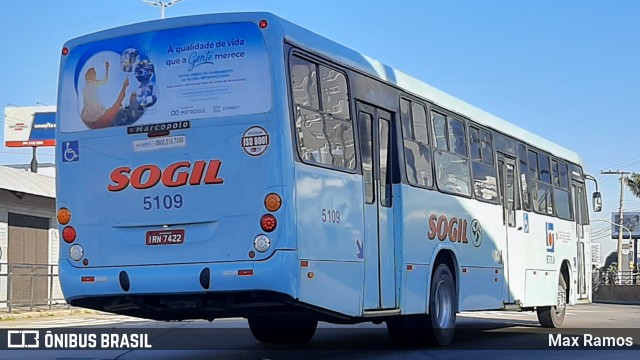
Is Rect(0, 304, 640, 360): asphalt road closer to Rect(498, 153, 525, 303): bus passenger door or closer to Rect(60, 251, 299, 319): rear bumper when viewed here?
Rect(498, 153, 525, 303): bus passenger door

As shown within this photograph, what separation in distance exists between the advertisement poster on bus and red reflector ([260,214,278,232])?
3.46 feet

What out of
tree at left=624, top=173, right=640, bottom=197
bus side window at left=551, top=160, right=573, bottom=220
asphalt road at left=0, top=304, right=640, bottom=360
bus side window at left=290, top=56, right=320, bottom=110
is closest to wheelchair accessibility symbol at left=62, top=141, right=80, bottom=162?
bus side window at left=290, top=56, right=320, bottom=110

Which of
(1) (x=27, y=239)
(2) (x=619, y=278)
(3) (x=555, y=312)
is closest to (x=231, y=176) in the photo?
(3) (x=555, y=312)

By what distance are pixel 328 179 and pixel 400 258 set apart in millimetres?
2078

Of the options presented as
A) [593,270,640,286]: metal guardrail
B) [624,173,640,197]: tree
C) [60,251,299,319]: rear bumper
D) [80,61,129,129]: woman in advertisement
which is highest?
[624,173,640,197]: tree

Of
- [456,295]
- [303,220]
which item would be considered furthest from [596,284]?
[303,220]

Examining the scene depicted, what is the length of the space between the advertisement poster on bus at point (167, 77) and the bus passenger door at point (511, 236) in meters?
7.07

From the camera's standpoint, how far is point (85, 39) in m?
10.4

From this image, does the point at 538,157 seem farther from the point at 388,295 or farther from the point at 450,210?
the point at 388,295

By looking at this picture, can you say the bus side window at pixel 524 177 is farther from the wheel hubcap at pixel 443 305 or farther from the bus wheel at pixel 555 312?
the wheel hubcap at pixel 443 305

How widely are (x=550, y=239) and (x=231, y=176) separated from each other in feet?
32.3

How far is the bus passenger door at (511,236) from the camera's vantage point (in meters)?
15.5

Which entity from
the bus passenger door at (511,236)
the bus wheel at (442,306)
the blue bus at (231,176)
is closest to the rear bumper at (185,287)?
the blue bus at (231,176)

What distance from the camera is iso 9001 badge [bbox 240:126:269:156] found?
9.39 metres
